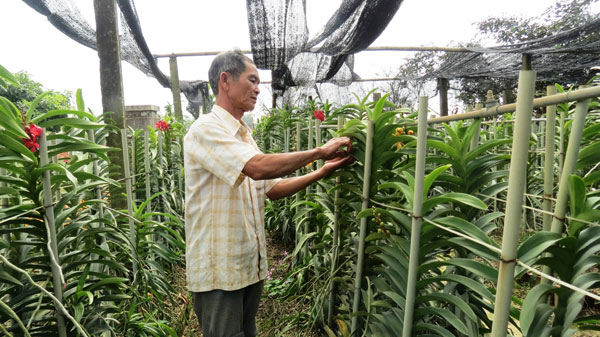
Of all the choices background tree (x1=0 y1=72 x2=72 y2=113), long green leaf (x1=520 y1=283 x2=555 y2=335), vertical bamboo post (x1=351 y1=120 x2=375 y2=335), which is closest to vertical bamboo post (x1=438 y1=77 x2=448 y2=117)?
vertical bamboo post (x1=351 y1=120 x2=375 y2=335)

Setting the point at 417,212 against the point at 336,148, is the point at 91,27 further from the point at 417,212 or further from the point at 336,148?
the point at 417,212

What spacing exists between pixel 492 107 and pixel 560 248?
1.31 ft

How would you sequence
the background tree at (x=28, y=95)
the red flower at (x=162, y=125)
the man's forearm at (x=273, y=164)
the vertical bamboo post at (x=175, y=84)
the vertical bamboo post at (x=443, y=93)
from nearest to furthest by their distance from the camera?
the man's forearm at (x=273, y=164)
the red flower at (x=162, y=125)
the vertical bamboo post at (x=175, y=84)
the vertical bamboo post at (x=443, y=93)
the background tree at (x=28, y=95)

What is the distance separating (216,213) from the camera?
1.46 m

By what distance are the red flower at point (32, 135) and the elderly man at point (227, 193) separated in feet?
1.70

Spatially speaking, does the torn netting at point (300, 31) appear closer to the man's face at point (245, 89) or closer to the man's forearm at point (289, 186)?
the man's face at point (245, 89)

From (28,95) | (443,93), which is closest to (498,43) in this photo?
(443,93)

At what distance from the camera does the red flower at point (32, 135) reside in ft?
3.82

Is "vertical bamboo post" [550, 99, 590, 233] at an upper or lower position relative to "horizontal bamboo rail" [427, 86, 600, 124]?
lower

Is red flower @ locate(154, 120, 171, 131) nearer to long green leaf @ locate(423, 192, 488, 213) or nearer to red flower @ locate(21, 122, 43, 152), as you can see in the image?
red flower @ locate(21, 122, 43, 152)

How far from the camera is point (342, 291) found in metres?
1.86

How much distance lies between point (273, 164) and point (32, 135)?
834mm

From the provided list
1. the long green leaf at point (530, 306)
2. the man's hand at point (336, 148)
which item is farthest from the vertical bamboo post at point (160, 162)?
the long green leaf at point (530, 306)

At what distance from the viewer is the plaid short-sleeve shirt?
141cm
